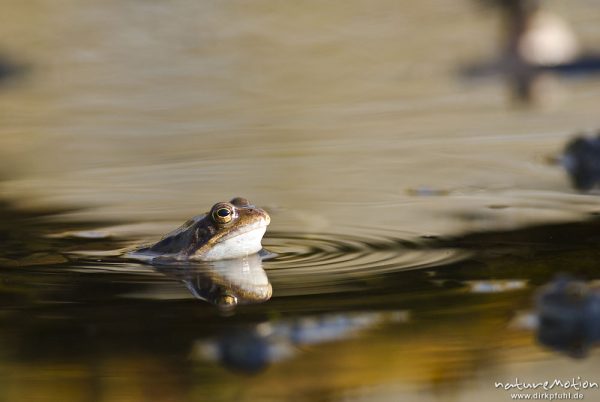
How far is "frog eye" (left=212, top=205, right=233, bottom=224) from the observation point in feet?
21.2

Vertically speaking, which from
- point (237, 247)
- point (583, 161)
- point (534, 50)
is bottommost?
point (583, 161)

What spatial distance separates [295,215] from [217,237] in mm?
1040

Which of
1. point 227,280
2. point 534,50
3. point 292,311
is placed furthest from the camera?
point 534,50

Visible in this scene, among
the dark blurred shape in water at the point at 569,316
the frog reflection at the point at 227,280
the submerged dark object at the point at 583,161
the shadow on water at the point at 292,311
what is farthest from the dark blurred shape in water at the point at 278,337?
the submerged dark object at the point at 583,161

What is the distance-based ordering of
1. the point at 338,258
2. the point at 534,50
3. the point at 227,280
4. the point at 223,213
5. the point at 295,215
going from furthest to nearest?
the point at 534,50 < the point at 295,215 < the point at 223,213 < the point at 338,258 < the point at 227,280

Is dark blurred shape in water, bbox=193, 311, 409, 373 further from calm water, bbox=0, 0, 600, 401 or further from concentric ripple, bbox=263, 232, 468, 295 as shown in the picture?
concentric ripple, bbox=263, 232, 468, 295

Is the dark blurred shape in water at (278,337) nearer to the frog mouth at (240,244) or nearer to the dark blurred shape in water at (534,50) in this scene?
the frog mouth at (240,244)

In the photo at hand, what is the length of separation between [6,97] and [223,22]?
424 centimetres

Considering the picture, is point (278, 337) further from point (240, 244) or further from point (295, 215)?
point (295, 215)

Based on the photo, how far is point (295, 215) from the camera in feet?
24.5

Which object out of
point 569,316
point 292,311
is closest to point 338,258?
point 292,311

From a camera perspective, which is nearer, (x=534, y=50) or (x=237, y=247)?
(x=237, y=247)

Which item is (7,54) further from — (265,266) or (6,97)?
(265,266)

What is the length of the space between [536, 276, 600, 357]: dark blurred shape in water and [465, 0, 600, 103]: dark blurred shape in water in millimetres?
9694
